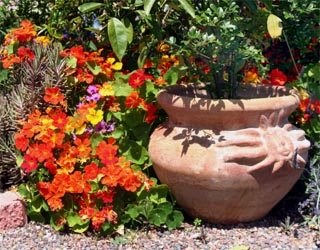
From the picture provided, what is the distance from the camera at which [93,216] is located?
287 cm

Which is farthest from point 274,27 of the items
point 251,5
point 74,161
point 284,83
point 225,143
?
point 74,161

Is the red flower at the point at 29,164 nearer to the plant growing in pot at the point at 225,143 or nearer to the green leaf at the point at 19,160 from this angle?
the green leaf at the point at 19,160

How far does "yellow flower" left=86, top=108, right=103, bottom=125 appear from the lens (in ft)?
9.80

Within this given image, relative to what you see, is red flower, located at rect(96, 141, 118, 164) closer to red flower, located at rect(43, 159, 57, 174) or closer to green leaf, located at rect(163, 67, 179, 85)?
red flower, located at rect(43, 159, 57, 174)

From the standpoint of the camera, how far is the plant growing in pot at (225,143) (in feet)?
8.99

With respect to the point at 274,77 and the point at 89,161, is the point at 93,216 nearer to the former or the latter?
the point at 89,161

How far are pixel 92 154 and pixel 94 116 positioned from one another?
0.63 ft

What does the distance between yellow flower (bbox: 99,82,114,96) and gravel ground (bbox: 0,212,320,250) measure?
2.32ft

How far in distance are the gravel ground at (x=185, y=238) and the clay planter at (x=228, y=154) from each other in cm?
9

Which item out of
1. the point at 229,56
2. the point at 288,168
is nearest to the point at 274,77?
the point at 229,56

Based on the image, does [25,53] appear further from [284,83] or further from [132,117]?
[284,83]

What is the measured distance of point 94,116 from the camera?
3.00 metres

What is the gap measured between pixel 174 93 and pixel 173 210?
63cm

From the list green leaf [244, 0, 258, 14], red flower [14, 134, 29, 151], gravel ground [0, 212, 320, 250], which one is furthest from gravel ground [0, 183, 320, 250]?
green leaf [244, 0, 258, 14]
